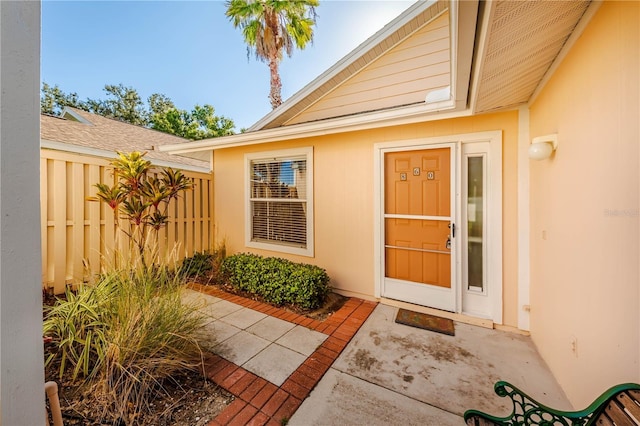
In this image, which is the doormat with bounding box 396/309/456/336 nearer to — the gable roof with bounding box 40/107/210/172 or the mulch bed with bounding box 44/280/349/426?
the mulch bed with bounding box 44/280/349/426

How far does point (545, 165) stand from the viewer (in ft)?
7.84

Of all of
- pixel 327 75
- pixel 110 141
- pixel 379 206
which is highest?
pixel 327 75

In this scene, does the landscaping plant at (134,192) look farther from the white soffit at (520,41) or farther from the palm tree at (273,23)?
the palm tree at (273,23)

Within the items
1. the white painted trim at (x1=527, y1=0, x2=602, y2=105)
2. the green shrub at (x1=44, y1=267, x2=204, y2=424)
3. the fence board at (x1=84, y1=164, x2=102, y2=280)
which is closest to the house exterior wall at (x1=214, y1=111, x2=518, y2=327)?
the white painted trim at (x1=527, y1=0, x2=602, y2=105)

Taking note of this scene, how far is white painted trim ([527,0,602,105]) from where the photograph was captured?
4.84ft

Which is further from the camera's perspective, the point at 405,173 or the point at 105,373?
the point at 405,173

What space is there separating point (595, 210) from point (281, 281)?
11.0 feet

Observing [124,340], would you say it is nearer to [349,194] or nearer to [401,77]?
[349,194]

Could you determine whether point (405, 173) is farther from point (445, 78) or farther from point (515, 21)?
point (515, 21)

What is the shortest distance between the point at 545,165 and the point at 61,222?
243 inches

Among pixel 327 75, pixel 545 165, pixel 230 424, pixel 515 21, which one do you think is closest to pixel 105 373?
pixel 230 424

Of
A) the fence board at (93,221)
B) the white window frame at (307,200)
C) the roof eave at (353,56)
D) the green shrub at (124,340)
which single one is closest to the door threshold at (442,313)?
the white window frame at (307,200)

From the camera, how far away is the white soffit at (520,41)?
1374 millimetres

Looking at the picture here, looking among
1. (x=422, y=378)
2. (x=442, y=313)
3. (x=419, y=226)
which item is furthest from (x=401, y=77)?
(x=422, y=378)
